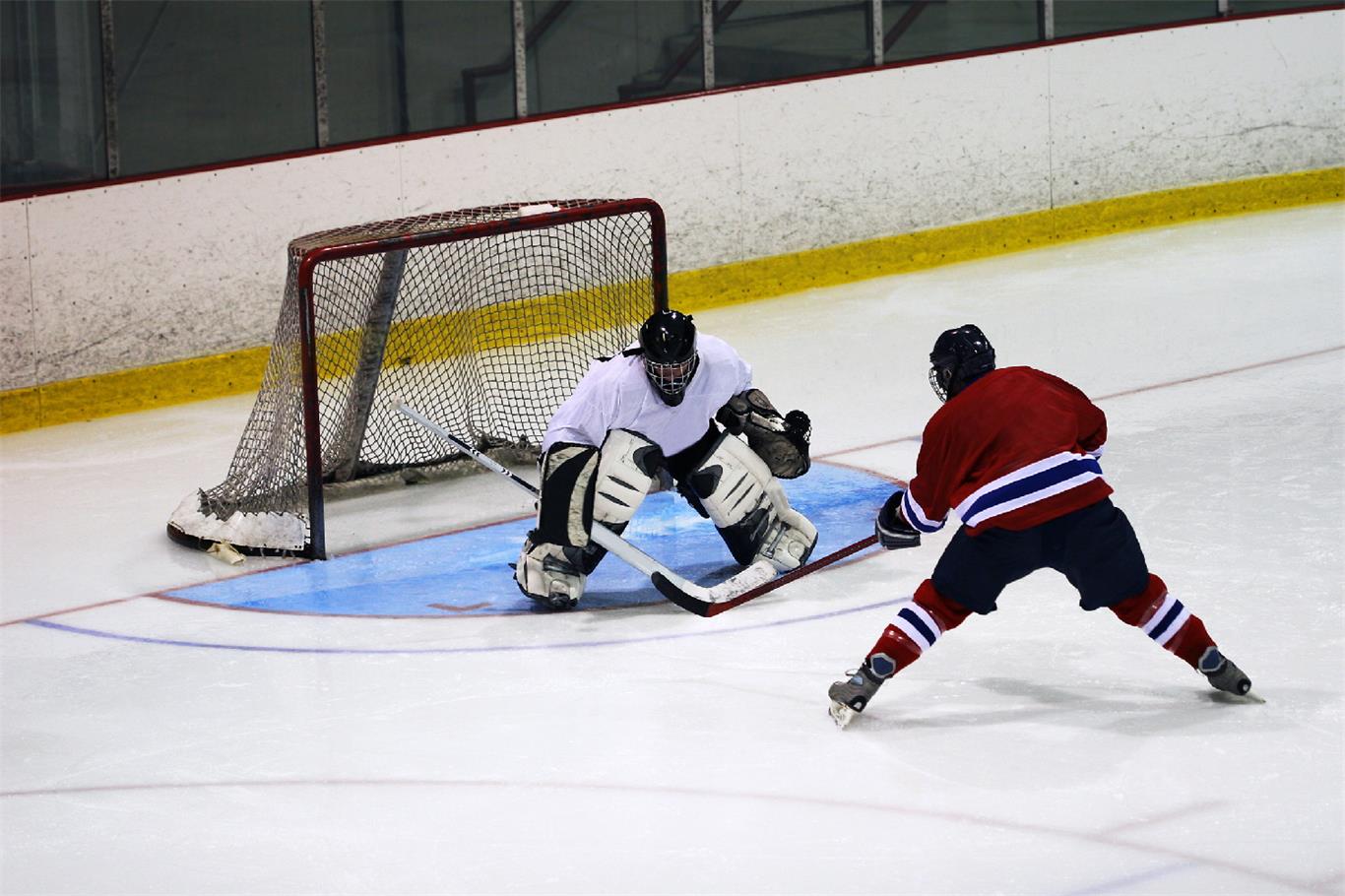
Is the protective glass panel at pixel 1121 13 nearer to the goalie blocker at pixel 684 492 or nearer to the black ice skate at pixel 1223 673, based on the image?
the goalie blocker at pixel 684 492

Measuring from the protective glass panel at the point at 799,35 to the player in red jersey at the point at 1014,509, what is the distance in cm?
518

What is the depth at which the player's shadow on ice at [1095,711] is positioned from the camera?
13.6ft

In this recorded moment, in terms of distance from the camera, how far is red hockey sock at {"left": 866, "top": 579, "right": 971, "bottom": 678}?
4062 mm

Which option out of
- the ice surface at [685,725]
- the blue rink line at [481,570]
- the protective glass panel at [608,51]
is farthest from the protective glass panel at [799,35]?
the blue rink line at [481,570]

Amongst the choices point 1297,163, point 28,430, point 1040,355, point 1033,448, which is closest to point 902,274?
point 1040,355

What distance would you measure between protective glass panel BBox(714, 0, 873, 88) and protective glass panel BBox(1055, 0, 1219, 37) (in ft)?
4.44

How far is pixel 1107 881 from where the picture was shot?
3420mm

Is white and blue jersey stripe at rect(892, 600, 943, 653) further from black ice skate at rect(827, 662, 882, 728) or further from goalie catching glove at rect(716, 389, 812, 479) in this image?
goalie catching glove at rect(716, 389, 812, 479)

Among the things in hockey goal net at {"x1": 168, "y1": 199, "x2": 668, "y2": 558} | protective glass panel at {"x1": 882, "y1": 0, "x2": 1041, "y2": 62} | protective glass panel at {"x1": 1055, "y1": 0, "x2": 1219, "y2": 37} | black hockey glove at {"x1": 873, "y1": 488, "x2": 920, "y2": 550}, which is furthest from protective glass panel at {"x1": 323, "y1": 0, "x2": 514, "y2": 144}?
black hockey glove at {"x1": 873, "y1": 488, "x2": 920, "y2": 550}

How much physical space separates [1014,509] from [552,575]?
1454 millimetres

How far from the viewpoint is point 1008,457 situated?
3947mm

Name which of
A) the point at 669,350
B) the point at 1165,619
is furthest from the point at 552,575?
the point at 1165,619

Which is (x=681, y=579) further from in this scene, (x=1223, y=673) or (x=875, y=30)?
(x=875, y=30)

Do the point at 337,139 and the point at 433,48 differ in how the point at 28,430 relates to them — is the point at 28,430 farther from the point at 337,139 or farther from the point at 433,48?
the point at 433,48
